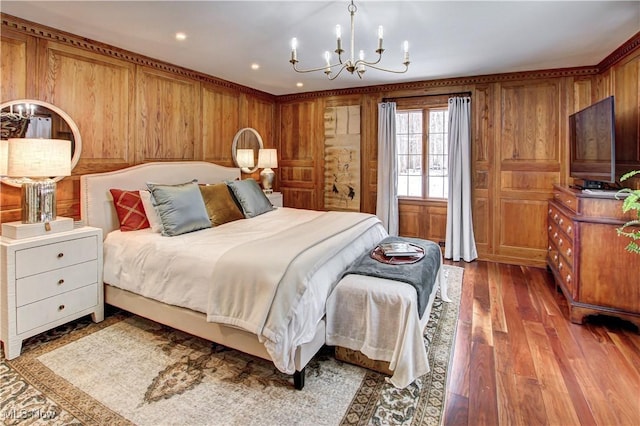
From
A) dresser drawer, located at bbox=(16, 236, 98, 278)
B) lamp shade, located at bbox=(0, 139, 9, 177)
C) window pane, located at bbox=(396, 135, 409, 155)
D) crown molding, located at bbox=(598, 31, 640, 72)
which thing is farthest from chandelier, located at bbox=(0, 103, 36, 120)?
crown molding, located at bbox=(598, 31, 640, 72)

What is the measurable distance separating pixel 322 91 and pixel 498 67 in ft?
8.58

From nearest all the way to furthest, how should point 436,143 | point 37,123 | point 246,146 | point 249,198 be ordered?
point 37,123 → point 249,198 → point 436,143 → point 246,146

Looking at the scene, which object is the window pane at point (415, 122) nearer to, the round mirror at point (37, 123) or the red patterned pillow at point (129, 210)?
the red patterned pillow at point (129, 210)

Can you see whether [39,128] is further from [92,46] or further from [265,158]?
[265,158]

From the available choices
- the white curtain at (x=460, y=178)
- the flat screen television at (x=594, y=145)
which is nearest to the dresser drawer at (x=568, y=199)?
the flat screen television at (x=594, y=145)

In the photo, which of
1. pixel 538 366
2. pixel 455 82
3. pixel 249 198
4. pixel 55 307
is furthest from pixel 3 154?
pixel 455 82

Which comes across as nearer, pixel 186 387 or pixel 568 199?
pixel 186 387

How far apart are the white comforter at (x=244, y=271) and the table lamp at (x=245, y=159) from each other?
7.15ft

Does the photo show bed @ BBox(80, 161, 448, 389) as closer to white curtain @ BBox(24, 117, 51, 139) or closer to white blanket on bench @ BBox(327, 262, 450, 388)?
white blanket on bench @ BBox(327, 262, 450, 388)

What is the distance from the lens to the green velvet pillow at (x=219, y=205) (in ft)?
11.6

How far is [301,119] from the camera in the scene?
609 centimetres

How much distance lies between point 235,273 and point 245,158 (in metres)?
3.42

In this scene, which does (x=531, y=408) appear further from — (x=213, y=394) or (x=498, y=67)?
(x=498, y=67)

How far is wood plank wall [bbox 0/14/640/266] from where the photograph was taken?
10.5 ft
